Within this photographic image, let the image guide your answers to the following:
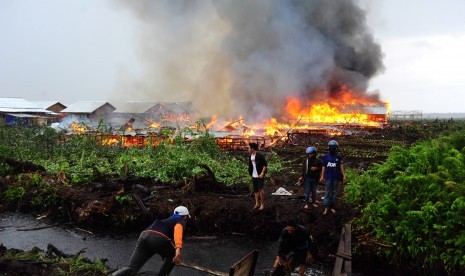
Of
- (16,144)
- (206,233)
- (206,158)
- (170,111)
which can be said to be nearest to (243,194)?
(206,233)

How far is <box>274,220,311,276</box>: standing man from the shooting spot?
646 centimetres

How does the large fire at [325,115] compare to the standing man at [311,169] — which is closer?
the standing man at [311,169]

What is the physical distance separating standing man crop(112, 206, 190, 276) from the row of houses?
3786 cm

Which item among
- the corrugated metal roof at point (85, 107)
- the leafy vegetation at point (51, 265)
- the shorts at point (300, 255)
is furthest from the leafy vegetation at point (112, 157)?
the corrugated metal roof at point (85, 107)

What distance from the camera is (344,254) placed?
763 centimetres

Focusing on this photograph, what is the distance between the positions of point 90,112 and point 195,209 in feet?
144

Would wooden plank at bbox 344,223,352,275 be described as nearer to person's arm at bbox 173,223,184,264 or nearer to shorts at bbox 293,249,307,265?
shorts at bbox 293,249,307,265

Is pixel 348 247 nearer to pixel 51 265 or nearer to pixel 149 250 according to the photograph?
pixel 149 250

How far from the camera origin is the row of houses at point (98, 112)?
45094 mm

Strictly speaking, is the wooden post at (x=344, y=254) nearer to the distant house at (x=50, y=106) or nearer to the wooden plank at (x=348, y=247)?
the wooden plank at (x=348, y=247)

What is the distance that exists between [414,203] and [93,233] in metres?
8.39

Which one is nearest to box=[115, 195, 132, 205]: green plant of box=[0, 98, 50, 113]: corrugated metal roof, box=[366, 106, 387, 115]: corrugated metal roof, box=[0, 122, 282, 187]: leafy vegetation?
box=[0, 122, 282, 187]: leafy vegetation

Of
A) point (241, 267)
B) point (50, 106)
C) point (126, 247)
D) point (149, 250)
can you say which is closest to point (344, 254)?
point (241, 267)

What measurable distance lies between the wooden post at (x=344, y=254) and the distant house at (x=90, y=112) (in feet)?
150
